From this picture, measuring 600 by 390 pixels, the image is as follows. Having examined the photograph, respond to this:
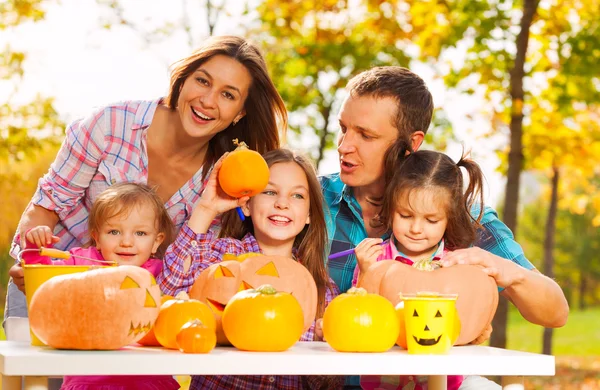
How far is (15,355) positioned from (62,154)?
2016 mm

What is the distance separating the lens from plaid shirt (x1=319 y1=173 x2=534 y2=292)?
3.46 meters

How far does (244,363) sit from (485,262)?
994 mm

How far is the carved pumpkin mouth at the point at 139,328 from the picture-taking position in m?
2.13

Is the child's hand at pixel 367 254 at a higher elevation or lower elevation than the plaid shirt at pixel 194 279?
higher

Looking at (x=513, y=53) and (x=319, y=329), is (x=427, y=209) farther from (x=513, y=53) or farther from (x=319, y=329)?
(x=513, y=53)

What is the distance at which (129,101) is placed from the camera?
13.1 ft

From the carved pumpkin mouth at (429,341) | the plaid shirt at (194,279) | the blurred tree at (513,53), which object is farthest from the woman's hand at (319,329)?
the blurred tree at (513,53)

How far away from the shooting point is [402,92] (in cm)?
367

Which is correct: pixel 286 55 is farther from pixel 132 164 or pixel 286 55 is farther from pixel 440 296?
pixel 440 296

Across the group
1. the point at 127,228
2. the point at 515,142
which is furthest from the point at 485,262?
the point at 515,142

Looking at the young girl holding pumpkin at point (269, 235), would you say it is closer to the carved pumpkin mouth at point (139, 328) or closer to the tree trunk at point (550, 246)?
the carved pumpkin mouth at point (139, 328)

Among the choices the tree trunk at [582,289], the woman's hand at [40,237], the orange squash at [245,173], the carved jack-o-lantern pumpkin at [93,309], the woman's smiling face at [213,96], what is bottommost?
the tree trunk at [582,289]

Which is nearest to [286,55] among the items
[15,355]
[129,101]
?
[129,101]

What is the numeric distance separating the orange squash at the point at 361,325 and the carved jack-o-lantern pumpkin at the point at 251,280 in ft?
1.05
